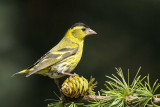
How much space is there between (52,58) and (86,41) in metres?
1.30

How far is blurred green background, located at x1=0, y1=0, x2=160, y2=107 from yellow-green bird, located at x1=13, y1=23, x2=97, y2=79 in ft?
1.86

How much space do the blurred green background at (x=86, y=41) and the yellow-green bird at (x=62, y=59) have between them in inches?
22.3

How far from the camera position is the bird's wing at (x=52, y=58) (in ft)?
10.6

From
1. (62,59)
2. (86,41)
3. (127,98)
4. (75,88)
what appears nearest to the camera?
(127,98)

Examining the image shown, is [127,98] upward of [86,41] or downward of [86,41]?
downward

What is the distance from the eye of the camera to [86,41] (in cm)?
466

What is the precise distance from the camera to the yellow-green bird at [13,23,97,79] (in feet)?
10.8

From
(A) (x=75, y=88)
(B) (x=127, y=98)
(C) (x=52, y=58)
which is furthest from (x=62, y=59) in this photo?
(B) (x=127, y=98)

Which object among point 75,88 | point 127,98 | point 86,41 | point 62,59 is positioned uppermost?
point 86,41

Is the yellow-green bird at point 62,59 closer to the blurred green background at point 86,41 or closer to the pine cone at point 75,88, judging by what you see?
the blurred green background at point 86,41

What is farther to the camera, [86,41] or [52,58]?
[86,41]

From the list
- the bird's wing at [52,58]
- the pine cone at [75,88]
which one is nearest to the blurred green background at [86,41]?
the bird's wing at [52,58]

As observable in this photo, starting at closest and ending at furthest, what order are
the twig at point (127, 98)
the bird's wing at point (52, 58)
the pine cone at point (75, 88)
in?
1. the twig at point (127, 98)
2. the pine cone at point (75, 88)
3. the bird's wing at point (52, 58)

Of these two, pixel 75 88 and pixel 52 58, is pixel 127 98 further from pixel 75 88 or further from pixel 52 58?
pixel 52 58
